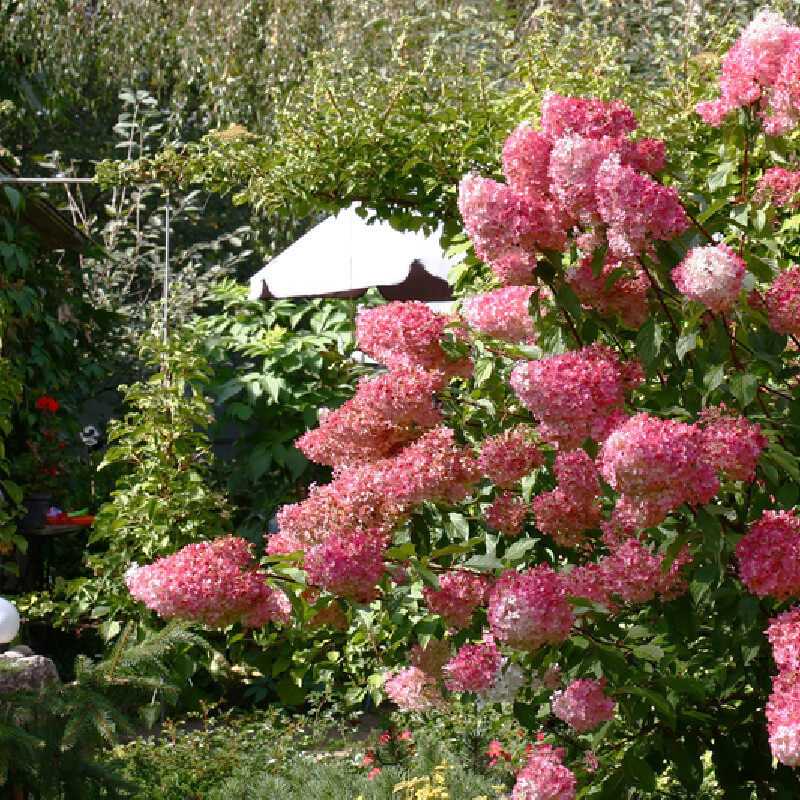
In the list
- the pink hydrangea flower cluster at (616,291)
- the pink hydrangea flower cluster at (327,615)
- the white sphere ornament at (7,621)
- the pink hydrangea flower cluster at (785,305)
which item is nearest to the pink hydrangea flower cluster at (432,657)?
the pink hydrangea flower cluster at (327,615)

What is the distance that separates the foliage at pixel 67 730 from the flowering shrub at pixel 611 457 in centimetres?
94

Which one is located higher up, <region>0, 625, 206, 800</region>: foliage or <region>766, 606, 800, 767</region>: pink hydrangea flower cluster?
<region>766, 606, 800, 767</region>: pink hydrangea flower cluster

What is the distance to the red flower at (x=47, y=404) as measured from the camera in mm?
5945

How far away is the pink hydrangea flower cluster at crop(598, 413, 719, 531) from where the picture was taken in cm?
154

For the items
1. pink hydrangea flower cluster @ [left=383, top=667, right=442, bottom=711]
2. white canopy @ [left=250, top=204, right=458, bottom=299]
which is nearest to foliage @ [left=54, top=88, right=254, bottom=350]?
white canopy @ [left=250, top=204, right=458, bottom=299]

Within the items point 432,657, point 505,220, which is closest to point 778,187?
point 505,220

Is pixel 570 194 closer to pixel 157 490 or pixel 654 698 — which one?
pixel 654 698

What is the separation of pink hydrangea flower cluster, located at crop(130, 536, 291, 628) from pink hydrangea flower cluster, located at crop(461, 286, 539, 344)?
0.53m

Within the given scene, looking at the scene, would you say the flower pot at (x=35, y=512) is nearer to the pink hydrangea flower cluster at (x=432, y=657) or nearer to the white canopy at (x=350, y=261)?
the white canopy at (x=350, y=261)

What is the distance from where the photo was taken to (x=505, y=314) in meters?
2.05

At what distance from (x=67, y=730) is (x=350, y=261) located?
2.72 meters

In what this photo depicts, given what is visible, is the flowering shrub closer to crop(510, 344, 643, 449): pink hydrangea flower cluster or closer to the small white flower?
crop(510, 344, 643, 449): pink hydrangea flower cluster

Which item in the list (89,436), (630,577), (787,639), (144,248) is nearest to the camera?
(787,639)

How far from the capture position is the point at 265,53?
952 cm
